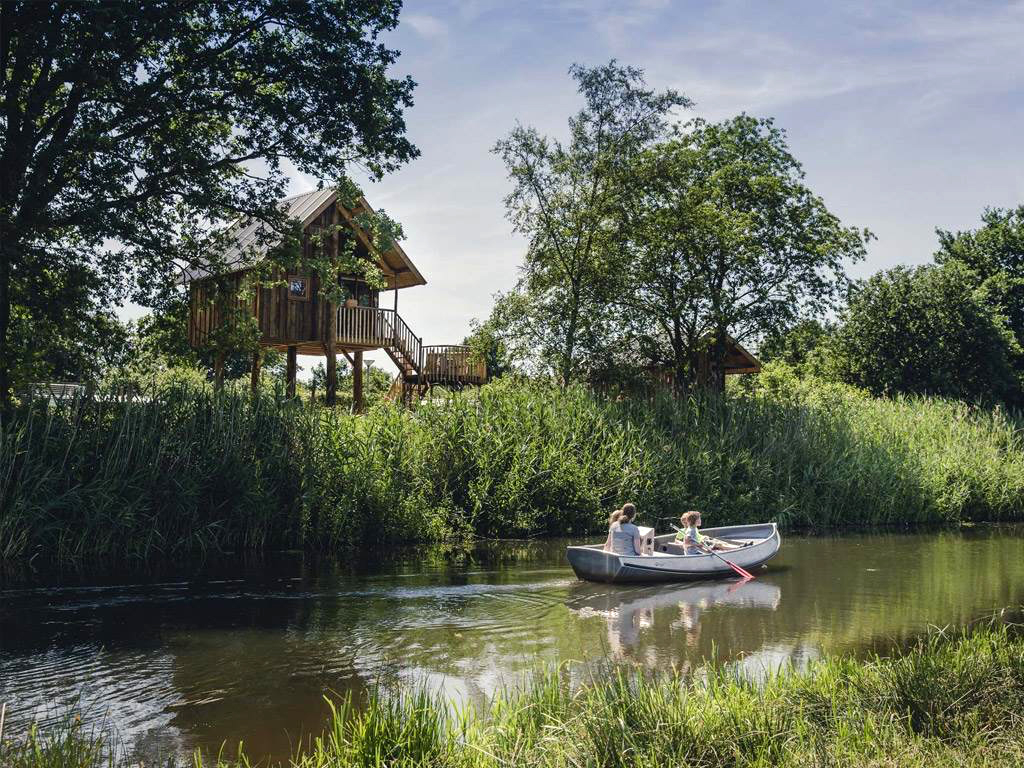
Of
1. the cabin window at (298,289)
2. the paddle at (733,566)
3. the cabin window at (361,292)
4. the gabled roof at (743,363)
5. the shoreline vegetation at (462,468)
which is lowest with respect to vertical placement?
the paddle at (733,566)

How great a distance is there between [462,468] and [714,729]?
1484 centimetres

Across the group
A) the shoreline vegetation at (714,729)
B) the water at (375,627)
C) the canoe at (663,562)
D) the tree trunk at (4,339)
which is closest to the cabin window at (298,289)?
the tree trunk at (4,339)

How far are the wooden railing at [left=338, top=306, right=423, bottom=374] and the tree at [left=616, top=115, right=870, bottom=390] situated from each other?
370 inches

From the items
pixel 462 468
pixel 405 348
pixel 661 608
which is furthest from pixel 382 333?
pixel 661 608

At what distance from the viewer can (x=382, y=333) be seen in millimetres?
33750

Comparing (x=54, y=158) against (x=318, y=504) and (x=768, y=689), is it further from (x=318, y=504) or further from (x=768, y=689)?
(x=768, y=689)

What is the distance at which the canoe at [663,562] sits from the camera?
15.2 m

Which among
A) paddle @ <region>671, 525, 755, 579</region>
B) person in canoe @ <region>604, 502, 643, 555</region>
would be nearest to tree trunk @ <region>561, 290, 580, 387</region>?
paddle @ <region>671, 525, 755, 579</region>

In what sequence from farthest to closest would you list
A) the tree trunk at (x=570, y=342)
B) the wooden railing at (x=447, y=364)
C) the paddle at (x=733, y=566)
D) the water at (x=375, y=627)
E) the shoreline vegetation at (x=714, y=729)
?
1. the wooden railing at (x=447, y=364)
2. the tree trunk at (x=570, y=342)
3. the paddle at (x=733, y=566)
4. the water at (x=375, y=627)
5. the shoreline vegetation at (x=714, y=729)

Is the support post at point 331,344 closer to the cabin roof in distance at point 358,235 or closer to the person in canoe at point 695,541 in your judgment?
the cabin roof in distance at point 358,235

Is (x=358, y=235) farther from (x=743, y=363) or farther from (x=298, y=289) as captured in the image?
(x=743, y=363)

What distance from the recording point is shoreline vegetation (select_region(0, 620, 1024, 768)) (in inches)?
218

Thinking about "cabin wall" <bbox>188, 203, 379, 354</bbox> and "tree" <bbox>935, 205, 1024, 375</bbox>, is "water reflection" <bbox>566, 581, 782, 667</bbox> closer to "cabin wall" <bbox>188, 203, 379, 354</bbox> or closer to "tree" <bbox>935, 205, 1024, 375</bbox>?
"cabin wall" <bbox>188, 203, 379, 354</bbox>

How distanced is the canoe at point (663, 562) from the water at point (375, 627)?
252mm
